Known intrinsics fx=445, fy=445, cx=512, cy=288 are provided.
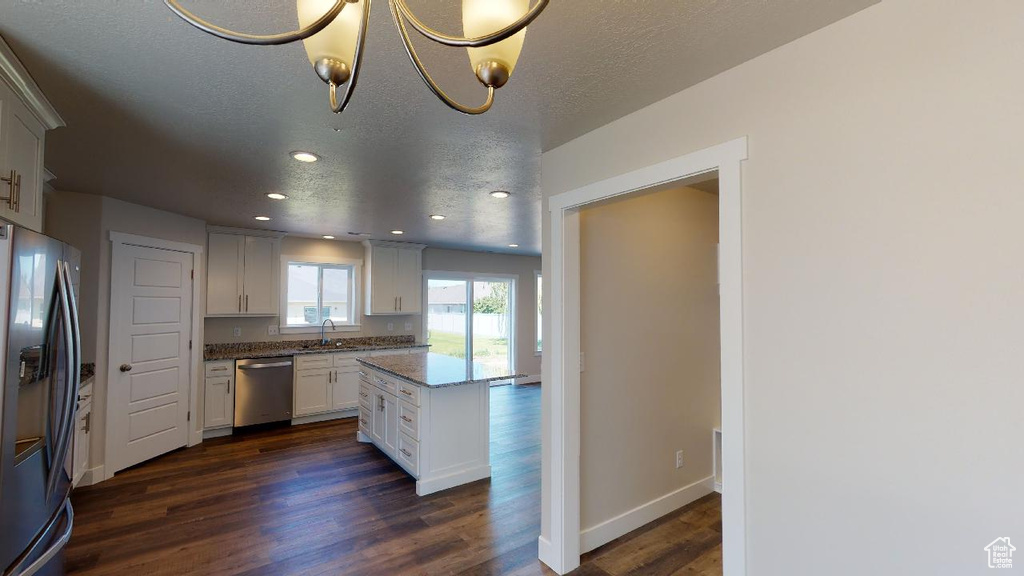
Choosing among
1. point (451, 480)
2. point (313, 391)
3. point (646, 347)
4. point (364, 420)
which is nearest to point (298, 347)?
point (313, 391)

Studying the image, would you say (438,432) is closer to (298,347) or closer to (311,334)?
(298,347)

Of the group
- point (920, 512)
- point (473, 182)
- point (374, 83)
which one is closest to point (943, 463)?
point (920, 512)

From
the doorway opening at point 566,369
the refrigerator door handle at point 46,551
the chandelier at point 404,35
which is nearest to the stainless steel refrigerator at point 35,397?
the refrigerator door handle at point 46,551

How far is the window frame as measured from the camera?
5.77 metres

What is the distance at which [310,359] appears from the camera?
213 inches

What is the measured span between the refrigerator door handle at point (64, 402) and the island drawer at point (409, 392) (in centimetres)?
199

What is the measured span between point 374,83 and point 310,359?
14.5 ft

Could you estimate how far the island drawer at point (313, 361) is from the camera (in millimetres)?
5332

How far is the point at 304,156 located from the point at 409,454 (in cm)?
239

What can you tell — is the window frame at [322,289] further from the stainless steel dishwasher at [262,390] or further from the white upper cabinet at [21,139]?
the white upper cabinet at [21,139]

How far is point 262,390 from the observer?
5090mm

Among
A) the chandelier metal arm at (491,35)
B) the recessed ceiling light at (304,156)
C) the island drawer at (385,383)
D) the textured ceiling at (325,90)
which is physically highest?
the textured ceiling at (325,90)

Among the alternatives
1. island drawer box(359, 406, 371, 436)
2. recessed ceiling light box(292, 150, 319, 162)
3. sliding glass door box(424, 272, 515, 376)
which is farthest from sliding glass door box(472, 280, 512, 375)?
recessed ceiling light box(292, 150, 319, 162)

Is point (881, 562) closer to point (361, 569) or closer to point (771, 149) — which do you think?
point (771, 149)
